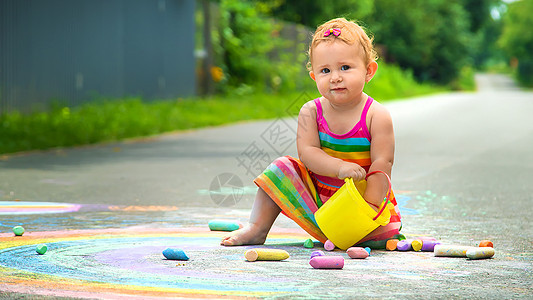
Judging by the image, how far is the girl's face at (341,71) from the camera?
478cm

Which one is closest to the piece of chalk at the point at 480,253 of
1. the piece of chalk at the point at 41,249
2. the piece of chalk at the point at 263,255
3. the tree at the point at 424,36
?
the piece of chalk at the point at 263,255

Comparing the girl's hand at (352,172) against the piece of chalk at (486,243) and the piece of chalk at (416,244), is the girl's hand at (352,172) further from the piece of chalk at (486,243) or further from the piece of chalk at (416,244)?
the piece of chalk at (486,243)

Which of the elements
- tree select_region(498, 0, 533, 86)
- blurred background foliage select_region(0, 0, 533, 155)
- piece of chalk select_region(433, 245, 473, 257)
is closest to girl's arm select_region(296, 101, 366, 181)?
piece of chalk select_region(433, 245, 473, 257)

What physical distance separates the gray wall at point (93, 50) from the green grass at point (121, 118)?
0.35 meters

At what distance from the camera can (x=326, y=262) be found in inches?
162

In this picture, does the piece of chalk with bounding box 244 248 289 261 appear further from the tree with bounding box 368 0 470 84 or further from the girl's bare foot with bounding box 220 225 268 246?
the tree with bounding box 368 0 470 84

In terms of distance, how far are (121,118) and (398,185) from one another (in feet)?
22.9

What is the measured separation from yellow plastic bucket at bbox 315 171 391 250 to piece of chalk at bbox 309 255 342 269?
1.47 feet

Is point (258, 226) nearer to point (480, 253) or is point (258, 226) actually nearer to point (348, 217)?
point (348, 217)

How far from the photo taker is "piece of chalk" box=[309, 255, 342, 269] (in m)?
4.12

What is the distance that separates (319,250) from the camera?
4.75 metres

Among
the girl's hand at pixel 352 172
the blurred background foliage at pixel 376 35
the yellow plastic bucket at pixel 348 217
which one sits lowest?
the yellow plastic bucket at pixel 348 217

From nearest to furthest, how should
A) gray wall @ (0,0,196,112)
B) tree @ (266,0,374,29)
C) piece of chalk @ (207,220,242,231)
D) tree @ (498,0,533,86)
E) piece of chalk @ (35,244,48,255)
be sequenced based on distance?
piece of chalk @ (35,244,48,255)
piece of chalk @ (207,220,242,231)
gray wall @ (0,0,196,112)
tree @ (266,0,374,29)
tree @ (498,0,533,86)

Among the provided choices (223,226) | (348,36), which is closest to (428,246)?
(348,36)
